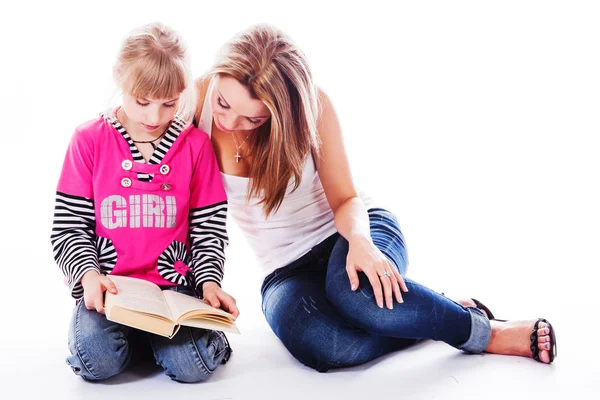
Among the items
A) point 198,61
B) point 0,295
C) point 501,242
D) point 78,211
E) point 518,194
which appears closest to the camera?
point 78,211

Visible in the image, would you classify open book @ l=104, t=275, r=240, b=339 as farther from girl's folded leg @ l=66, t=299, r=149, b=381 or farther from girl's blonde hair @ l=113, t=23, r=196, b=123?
girl's blonde hair @ l=113, t=23, r=196, b=123

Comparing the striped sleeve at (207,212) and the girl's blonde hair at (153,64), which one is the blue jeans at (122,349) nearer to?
the striped sleeve at (207,212)

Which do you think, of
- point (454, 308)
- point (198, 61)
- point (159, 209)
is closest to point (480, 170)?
point (198, 61)

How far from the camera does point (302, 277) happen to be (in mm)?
1695

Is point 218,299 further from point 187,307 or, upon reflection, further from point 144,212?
point 144,212

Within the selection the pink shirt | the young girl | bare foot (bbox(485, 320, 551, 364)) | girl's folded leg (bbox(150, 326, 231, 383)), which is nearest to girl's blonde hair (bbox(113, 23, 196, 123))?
the young girl

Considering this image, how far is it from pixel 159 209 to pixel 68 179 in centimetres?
19

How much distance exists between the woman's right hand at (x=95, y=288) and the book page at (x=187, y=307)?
0.37 ft

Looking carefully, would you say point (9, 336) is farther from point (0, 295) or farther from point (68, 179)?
point (68, 179)

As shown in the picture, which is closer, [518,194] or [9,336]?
[9,336]

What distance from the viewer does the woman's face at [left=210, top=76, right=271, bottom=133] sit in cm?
152

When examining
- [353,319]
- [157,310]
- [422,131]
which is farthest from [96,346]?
[422,131]

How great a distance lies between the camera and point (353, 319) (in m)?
1.53

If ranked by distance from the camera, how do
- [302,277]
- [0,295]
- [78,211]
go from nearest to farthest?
[78,211] < [302,277] < [0,295]
